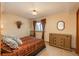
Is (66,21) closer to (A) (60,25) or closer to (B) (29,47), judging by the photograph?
(A) (60,25)

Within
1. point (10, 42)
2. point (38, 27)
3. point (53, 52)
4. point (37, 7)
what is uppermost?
point (37, 7)

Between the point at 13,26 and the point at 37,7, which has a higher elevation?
the point at 37,7

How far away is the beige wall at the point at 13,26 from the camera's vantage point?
1693 mm

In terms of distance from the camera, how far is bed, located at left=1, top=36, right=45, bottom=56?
164 cm

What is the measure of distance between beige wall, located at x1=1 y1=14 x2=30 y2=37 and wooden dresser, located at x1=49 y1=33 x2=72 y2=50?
450 mm

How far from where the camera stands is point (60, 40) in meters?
1.84

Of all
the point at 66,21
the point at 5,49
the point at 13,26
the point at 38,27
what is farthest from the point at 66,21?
the point at 5,49

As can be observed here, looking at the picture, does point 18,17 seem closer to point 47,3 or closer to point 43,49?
point 47,3

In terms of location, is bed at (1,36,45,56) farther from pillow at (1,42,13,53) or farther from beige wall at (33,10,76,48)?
beige wall at (33,10,76,48)

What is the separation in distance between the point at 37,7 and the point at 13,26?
1.76 ft

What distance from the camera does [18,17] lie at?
5.85ft

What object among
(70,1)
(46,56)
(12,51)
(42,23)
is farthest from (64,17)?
(12,51)

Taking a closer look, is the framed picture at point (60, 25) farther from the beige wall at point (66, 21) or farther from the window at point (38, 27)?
the window at point (38, 27)

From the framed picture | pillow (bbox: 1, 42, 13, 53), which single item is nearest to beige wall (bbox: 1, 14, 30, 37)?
pillow (bbox: 1, 42, 13, 53)
